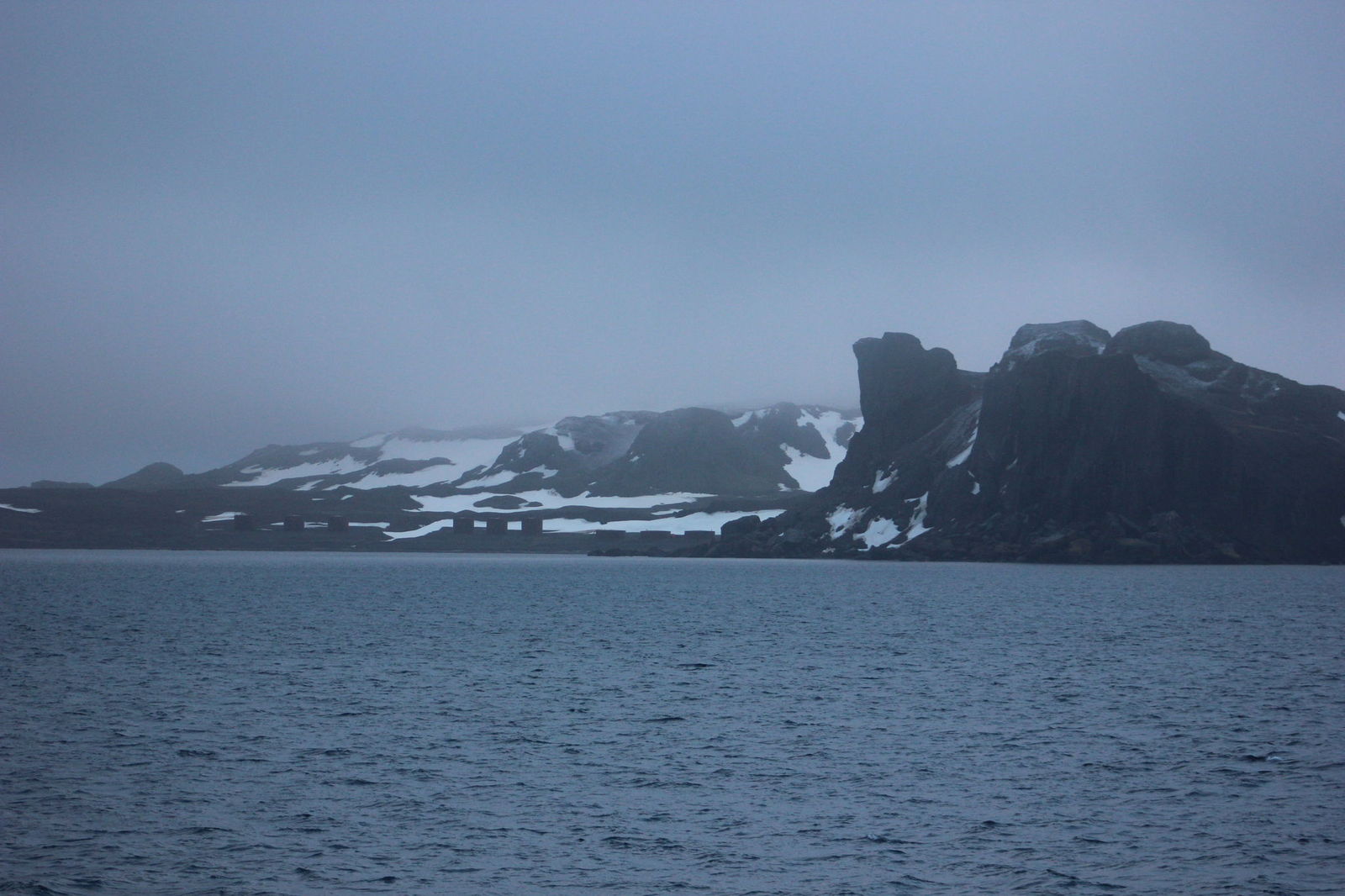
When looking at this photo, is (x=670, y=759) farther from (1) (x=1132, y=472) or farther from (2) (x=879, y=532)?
(2) (x=879, y=532)

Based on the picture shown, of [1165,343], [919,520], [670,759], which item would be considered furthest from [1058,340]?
[670,759]

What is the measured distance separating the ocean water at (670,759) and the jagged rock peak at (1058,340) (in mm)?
122549

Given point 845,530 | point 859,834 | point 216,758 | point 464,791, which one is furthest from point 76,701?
point 845,530

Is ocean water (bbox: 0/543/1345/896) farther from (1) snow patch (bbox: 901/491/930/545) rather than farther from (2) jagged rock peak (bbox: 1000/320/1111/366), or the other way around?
(2) jagged rock peak (bbox: 1000/320/1111/366)

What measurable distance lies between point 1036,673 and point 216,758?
32132 millimetres

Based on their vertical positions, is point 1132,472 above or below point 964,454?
below

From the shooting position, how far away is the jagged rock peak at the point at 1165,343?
195m

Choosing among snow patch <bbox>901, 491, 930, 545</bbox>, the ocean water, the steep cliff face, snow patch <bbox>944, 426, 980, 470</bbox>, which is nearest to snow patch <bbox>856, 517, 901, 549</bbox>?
the steep cliff face

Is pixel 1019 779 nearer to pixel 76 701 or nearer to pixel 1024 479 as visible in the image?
pixel 76 701

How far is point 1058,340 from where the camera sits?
625 feet

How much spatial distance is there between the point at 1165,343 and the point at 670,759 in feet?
604

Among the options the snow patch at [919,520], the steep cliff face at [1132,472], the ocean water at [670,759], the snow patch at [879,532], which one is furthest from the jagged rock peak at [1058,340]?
the ocean water at [670,759]

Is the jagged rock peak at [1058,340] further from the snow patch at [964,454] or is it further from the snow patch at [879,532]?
the snow patch at [879,532]

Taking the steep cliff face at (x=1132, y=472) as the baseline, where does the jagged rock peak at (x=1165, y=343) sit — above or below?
above
